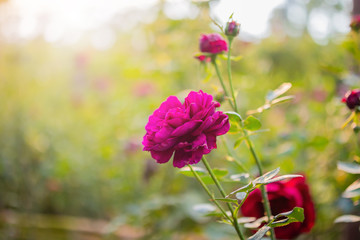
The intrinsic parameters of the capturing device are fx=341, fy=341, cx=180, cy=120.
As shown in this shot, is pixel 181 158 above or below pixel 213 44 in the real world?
below

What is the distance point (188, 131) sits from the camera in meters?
0.35

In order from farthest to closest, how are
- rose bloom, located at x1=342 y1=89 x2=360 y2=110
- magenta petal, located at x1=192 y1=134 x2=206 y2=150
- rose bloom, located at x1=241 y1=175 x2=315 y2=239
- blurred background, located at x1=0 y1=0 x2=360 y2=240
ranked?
1. blurred background, located at x1=0 y1=0 x2=360 y2=240
2. rose bloom, located at x1=241 y1=175 x2=315 y2=239
3. rose bloom, located at x1=342 y1=89 x2=360 y2=110
4. magenta petal, located at x1=192 y1=134 x2=206 y2=150

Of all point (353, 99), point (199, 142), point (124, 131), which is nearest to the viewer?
point (199, 142)

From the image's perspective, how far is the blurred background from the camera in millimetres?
1048

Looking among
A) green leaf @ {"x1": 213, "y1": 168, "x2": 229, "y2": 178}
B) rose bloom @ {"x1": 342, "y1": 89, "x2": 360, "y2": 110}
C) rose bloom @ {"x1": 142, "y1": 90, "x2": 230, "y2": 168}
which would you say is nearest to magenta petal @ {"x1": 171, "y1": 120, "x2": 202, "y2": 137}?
rose bloom @ {"x1": 142, "y1": 90, "x2": 230, "y2": 168}

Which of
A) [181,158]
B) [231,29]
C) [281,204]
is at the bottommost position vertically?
[281,204]

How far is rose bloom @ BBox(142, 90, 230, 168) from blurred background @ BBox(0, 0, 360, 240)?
16.0 inches

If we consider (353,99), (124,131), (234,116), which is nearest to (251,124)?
(234,116)

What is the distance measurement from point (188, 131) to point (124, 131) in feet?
4.76

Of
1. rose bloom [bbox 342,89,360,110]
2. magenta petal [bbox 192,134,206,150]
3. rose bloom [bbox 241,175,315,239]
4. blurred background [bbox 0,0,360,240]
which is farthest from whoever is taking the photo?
blurred background [bbox 0,0,360,240]

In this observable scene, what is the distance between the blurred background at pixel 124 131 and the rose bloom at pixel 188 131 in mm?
405

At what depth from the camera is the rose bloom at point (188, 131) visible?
1.15 feet

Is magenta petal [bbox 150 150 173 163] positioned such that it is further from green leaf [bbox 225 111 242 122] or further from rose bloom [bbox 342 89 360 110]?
rose bloom [bbox 342 89 360 110]

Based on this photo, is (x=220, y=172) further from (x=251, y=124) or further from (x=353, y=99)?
(x=353, y=99)
